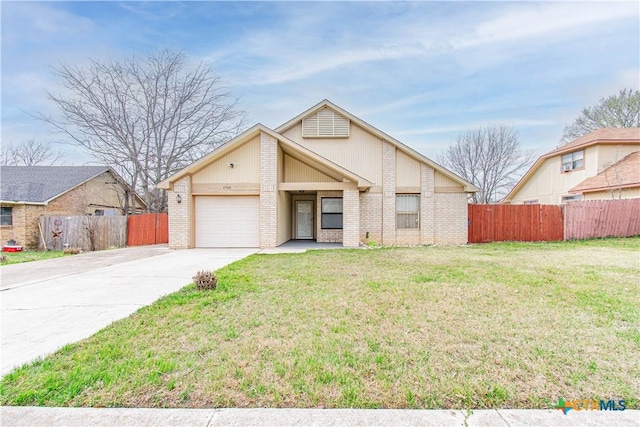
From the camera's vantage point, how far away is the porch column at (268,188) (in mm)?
12320

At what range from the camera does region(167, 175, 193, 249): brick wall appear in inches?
492

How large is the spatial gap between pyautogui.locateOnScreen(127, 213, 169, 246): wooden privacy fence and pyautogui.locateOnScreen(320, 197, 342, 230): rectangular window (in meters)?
9.27

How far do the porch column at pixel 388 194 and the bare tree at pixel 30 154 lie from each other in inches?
1349

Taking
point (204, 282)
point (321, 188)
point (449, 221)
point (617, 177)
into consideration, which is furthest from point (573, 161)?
point (204, 282)

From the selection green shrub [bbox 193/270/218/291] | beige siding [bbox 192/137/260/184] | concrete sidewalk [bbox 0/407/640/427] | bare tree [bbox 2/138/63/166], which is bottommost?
concrete sidewalk [bbox 0/407/640/427]

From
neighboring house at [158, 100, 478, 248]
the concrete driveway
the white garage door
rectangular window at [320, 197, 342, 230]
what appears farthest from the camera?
rectangular window at [320, 197, 342, 230]

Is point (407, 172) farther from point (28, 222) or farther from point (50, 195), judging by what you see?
point (28, 222)

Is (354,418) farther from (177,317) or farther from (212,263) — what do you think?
(212,263)

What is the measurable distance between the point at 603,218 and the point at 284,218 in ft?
50.7

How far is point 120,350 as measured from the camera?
3254mm

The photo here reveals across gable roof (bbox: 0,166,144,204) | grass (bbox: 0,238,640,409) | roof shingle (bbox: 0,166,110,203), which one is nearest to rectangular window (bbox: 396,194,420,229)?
grass (bbox: 0,238,640,409)

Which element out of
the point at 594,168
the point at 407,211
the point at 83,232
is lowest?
the point at 83,232

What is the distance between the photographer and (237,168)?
12664mm

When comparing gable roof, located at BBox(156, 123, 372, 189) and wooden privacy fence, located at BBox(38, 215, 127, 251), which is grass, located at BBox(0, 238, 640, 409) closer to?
gable roof, located at BBox(156, 123, 372, 189)
